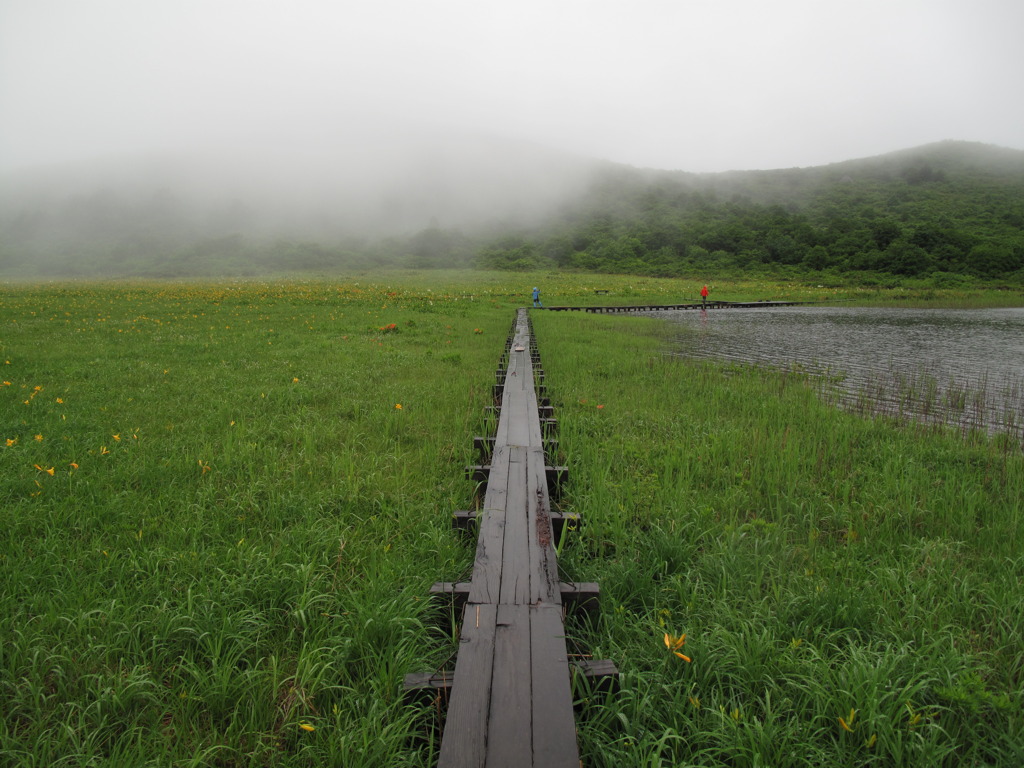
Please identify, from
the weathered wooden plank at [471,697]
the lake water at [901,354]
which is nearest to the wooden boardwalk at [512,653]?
the weathered wooden plank at [471,697]

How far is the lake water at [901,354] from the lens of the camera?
845 centimetres

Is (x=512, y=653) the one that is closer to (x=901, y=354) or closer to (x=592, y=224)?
(x=901, y=354)

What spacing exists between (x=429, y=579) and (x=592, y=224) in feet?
444

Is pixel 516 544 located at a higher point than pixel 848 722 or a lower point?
higher

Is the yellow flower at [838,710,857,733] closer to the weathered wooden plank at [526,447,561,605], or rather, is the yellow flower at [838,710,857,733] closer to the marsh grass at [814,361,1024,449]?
the weathered wooden plank at [526,447,561,605]

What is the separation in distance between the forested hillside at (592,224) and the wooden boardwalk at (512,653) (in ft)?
249

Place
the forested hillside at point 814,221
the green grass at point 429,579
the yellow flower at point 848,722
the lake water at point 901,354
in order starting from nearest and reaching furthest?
1. the yellow flower at point 848,722
2. the green grass at point 429,579
3. the lake water at point 901,354
4. the forested hillside at point 814,221

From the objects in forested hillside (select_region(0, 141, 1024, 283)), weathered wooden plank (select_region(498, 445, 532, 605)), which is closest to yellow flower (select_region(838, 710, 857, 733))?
weathered wooden plank (select_region(498, 445, 532, 605))

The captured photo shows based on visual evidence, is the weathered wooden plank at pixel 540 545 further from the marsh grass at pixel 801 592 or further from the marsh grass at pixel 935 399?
the marsh grass at pixel 935 399

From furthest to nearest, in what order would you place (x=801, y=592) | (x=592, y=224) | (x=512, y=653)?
(x=592, y=224) < (x=801, y=592) < (x=512, y=653)

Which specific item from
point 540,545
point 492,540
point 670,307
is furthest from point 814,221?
point 492,540

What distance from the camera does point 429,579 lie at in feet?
9.96

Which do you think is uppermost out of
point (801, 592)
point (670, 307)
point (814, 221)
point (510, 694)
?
point (814, 221)

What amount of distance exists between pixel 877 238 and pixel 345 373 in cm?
9861
